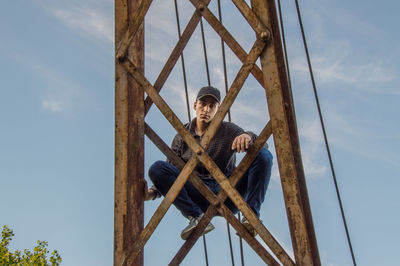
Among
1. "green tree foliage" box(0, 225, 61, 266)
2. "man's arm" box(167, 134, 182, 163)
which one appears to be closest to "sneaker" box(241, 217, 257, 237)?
"man's arm" box(167, 134, 182, 163)

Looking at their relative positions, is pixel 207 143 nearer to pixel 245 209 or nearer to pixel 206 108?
pixel 245 209

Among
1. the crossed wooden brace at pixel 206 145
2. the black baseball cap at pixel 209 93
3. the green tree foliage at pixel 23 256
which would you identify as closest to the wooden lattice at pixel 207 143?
the crossed wooden brace at pixel 206 145

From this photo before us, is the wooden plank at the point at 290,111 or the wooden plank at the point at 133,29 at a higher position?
the wooden plank at the point at 133,29

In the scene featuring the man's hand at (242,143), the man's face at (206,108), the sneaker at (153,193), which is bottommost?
the sneaker at (153,193)

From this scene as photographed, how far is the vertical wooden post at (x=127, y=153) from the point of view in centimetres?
268

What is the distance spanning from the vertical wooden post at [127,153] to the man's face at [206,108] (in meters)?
0.78

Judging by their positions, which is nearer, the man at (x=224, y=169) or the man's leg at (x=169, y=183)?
the man at (x=224, y=169)

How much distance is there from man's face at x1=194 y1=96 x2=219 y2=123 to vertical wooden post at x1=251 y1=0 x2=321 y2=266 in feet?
3.05

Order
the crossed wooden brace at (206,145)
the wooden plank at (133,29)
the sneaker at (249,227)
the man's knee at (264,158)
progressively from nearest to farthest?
the crossed wooden brace at (206,145)
the sneaker at (249,227)
the wooden plank at (133,29)
the man's knee at (264,158)

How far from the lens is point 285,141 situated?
2545 mm

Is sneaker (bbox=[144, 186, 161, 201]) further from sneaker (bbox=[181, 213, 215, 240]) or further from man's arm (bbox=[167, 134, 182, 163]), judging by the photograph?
man's arm (bbox=[167, 134, 182, 163])

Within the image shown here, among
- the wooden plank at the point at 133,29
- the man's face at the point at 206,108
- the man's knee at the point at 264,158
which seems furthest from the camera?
the man's face at the point at 206,108

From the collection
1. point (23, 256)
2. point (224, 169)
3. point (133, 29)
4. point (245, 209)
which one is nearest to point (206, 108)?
point (224, 169)

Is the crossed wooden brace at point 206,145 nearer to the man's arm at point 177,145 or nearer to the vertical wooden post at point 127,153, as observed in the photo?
the vertical wooden post at point 127,153
